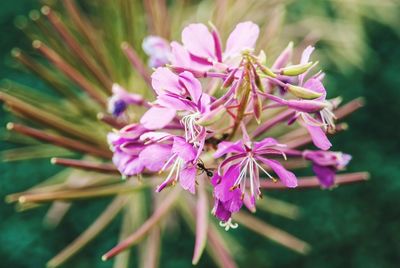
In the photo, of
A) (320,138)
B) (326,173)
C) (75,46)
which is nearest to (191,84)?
(320,138)

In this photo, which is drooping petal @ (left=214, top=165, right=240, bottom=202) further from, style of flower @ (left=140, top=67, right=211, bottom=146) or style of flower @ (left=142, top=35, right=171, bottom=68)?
style of flower @ (left=142, top=35, right=171, bottom=68)

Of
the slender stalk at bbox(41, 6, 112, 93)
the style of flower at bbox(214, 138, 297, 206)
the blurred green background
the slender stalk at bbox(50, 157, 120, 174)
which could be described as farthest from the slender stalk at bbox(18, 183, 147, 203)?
the blurred green background

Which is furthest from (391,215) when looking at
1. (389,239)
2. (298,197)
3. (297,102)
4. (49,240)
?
(297,102)

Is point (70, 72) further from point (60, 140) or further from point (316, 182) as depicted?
point (316, 182)

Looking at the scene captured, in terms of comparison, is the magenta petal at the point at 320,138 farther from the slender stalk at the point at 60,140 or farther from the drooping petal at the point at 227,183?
the slender stalk at the point at 60,140

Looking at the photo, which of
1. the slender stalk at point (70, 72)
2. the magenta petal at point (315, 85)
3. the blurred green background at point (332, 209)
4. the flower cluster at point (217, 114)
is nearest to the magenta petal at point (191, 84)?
the flower cluster at point (217, 114)
